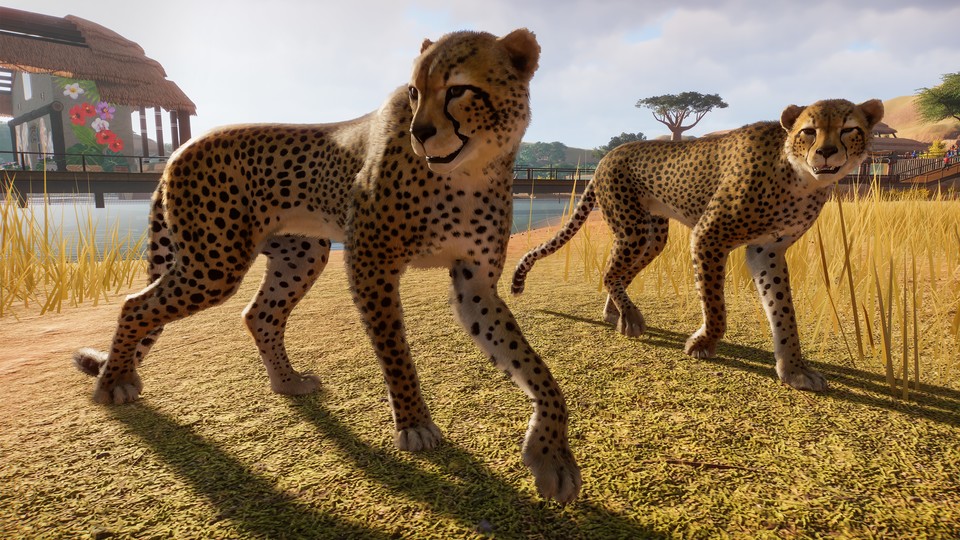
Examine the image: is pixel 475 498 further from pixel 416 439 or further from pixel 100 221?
pixel 100 221

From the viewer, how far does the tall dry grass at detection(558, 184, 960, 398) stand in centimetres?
242

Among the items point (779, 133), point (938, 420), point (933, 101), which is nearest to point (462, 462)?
point (938, 420)

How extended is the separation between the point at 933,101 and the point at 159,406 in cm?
3887

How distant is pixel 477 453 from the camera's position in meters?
1.83

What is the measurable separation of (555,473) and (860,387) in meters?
1.74

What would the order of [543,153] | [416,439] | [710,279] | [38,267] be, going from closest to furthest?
[416,439], [710,279], [38,267], [543,153]

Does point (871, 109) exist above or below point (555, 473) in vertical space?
above

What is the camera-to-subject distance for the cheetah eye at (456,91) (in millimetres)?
1459

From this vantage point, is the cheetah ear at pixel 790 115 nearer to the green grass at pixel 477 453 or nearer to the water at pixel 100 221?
the green grass at pixel 477 453

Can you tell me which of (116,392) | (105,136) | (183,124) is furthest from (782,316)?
(105,136)

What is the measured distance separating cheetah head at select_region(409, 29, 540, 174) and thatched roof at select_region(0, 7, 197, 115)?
69.5 feet

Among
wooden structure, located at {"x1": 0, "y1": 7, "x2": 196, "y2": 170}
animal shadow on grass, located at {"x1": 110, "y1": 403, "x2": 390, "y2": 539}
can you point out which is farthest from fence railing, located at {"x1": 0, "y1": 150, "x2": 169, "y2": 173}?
animal shadow on grass, located at {"x1": 110, "y1": 403, "x2": 390, "y2": 539}

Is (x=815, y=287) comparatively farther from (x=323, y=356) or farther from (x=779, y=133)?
(x=323, y=356)

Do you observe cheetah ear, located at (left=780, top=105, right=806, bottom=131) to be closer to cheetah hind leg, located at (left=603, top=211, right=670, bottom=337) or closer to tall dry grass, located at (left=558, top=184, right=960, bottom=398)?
tall dry grass, located at (left=558, top=184, right=960, bottom=398)
